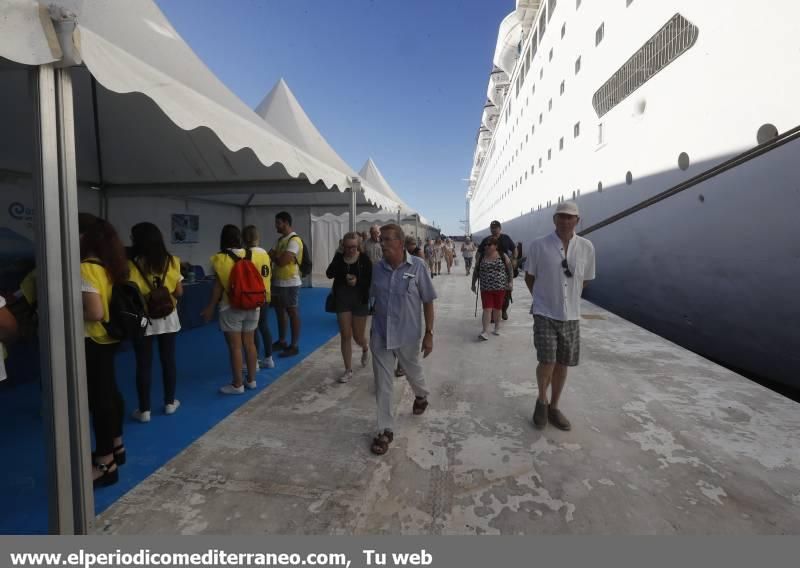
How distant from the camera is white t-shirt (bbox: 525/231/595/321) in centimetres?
310

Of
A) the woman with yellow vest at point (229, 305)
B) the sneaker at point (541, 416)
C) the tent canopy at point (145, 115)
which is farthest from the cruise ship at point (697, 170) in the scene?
the woman with yellow vest at point (229, 305)

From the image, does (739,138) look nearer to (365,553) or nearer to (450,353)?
(450,353)

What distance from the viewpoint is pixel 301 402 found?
12.6 feet

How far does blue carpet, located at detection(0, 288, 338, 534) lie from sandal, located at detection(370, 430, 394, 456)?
149 cm

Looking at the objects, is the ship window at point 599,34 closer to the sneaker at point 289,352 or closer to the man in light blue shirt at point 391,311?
the man in light blue shirt at point 391,311

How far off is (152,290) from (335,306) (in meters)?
1.76

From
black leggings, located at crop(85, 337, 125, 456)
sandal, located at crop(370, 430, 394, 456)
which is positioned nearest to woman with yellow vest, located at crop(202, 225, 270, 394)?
black leggings, located at crop(85, 337, 125, 456)

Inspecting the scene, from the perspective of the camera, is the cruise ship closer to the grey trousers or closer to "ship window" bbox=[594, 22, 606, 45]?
"ship window" bbox=[594, 22, 606, 45]

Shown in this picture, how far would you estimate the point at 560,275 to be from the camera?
311 centimetres

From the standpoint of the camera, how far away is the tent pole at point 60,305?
5.97 feet

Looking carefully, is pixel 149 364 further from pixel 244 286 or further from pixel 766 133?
pixel 766 133

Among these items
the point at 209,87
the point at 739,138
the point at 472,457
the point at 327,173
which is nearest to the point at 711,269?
the point at 739,138

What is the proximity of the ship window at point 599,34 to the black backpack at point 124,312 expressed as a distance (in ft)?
38.6

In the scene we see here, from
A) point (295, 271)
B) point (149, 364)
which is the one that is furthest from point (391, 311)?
point (295, 271)
